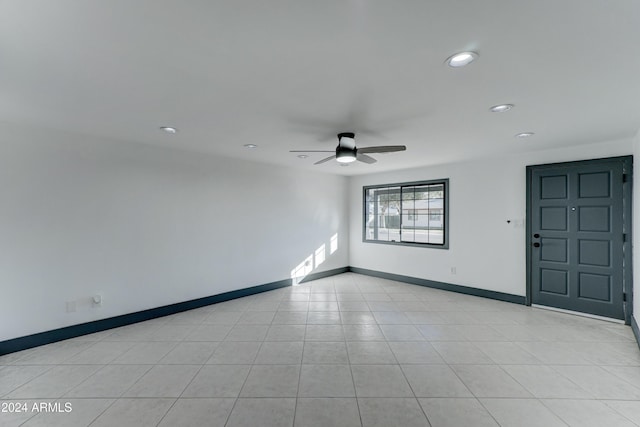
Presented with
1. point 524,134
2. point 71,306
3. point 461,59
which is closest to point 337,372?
point 461,59

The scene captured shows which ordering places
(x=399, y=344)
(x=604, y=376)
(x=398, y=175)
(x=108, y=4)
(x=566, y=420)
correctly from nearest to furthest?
1. (x=108, y=4)
2. (x=566, y=420)
3. (x=604, y=376)
4. (x=399, y=344)
5. (x=398, y=175)

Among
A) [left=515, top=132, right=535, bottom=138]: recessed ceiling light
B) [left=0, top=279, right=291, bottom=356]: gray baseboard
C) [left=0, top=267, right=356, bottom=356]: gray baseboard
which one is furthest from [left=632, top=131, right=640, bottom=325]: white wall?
[left=0, top=279, right=291, bottom=356]: gray baseboard

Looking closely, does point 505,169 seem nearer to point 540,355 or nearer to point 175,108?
point 540,355

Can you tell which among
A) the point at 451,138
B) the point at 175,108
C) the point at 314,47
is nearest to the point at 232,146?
the point at 175,108

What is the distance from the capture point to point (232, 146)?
13.0ft

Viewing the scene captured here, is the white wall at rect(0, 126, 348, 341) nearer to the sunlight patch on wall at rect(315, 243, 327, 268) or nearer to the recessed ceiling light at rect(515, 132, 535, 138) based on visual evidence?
the sunlight patch on wall at rect(315, 243, 327, 268)

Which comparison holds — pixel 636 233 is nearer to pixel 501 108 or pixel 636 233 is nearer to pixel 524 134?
pixel 524 134

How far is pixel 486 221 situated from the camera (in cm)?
487

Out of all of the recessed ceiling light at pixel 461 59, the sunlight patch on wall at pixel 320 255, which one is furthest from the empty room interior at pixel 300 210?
the sunlight patch on wall at pixel 320 255

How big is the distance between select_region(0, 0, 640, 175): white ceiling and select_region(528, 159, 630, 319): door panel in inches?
30.9

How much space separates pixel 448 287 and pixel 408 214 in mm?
1678

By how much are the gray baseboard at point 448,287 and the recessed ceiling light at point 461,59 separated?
4.26 metres

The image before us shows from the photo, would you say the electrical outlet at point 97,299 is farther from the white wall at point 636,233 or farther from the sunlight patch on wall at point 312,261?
the white wall at point 636,233

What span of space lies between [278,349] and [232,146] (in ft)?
9.03
